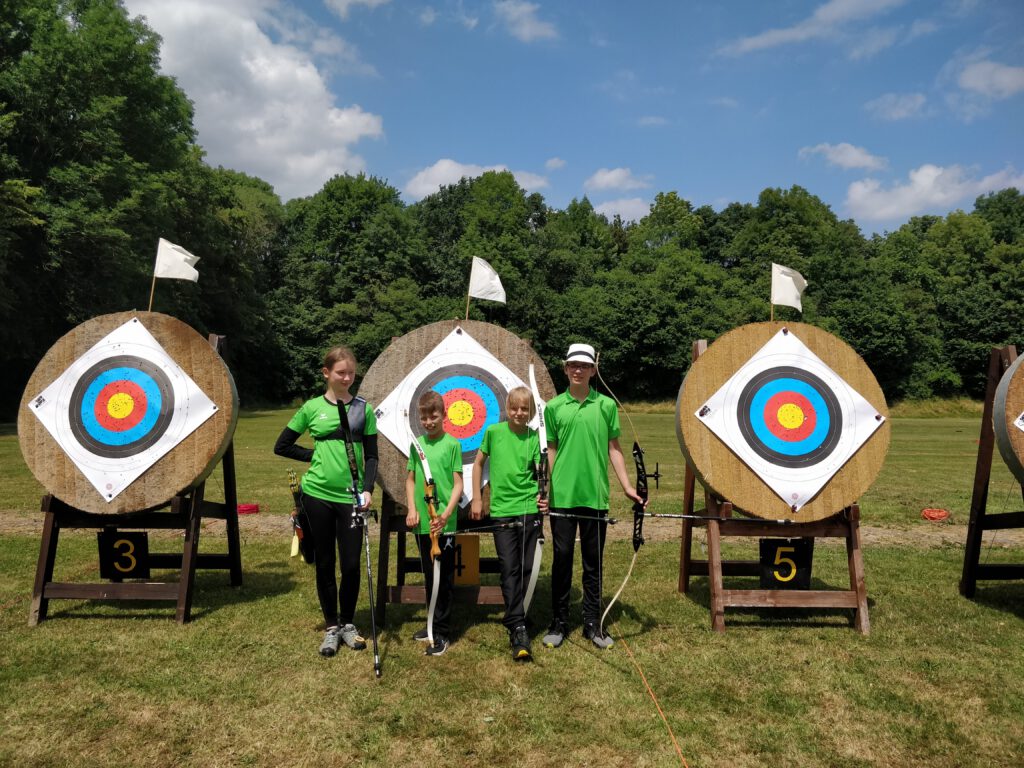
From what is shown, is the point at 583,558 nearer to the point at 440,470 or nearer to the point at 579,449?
the point at 579,449

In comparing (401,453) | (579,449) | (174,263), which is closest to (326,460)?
(401,453)

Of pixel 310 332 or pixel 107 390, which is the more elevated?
pixel 310 332

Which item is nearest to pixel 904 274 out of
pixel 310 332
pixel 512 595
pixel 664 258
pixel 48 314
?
pixel 664 258

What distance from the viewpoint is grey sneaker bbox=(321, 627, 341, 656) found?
4.65m

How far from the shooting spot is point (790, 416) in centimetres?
558

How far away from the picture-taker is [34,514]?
9391mm

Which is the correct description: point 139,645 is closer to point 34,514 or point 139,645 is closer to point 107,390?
point 107,390

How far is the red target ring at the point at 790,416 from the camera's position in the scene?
5.53 m

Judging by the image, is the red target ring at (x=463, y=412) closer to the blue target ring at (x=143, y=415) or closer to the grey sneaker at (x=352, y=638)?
the grey sneaker at (x=352, y=638)

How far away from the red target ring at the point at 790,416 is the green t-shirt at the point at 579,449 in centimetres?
146

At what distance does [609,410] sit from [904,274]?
5519 centimetres

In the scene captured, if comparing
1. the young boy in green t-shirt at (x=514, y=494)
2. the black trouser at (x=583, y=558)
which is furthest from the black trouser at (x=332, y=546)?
the black trouser at (x=583, y=558)

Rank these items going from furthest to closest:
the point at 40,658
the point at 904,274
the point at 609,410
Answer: the point at 904,274 → the point at 609,410 → the point at 40,658

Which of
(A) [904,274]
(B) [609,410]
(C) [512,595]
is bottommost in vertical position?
(C) [512,595]
